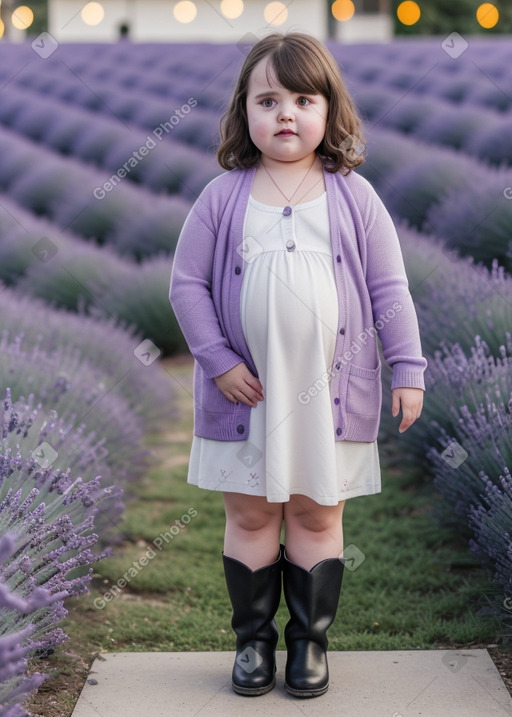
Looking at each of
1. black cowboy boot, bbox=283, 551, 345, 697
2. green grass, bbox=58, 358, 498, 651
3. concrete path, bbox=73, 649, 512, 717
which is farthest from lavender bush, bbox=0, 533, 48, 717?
green grass, bbox=58, 358, 498, 651

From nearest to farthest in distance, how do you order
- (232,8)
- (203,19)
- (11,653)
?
1. (11,653)
2. (203,19)
3. (232,8)

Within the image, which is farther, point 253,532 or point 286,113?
point 253,532

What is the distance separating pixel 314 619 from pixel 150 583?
0.88 meters

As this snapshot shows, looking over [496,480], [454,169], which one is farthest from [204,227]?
[454,169]

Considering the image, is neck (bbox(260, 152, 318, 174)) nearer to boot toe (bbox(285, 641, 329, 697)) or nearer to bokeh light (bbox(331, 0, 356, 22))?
boot toe (bbox(285, 641, 329, 697))

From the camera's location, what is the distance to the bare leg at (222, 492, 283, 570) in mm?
2057

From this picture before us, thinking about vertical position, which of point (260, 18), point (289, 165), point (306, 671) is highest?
point (260, 18)

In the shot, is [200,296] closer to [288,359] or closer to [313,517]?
[288,359]

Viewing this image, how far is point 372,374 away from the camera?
2.04m

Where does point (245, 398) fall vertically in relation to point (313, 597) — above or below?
above

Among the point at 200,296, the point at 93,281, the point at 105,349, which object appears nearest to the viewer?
the point at 200,296

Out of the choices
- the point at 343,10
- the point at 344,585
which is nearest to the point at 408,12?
the point at 343,10

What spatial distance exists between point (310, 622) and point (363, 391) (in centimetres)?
51

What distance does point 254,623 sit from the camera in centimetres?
208
